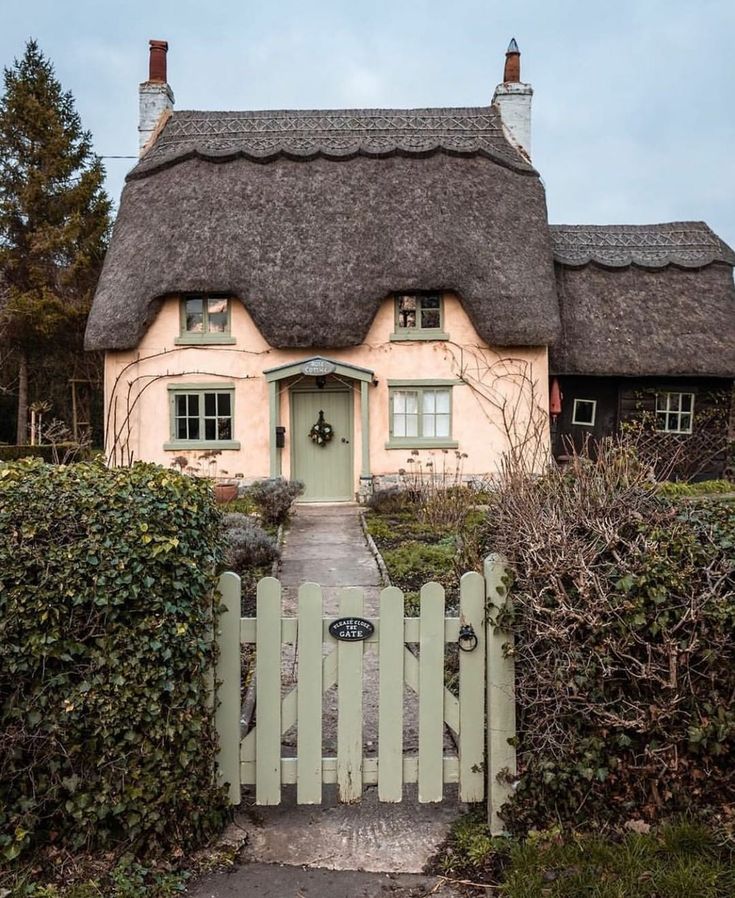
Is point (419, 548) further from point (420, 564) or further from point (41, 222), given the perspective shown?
point (41, 222)

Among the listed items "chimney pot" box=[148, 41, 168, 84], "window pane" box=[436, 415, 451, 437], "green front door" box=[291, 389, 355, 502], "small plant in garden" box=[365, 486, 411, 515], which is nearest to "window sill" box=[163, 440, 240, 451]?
"green front door" box=[291, 389, 355, 502]

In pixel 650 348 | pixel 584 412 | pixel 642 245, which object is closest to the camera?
pixel 650 348

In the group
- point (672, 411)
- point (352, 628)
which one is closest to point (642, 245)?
point (672, 411)

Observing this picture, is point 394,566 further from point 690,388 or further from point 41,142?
point 41,142

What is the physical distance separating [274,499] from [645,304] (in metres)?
9.75

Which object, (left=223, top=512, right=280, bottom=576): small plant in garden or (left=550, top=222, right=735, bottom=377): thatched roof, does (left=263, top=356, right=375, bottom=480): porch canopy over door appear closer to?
(left=550, top=222, right=735, bottom=377): thatched roof

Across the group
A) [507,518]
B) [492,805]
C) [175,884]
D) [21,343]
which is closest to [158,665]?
[175,884]

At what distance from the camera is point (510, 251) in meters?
14.1

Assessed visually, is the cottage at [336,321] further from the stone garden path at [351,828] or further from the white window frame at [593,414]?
the stone garden path at [351,828]

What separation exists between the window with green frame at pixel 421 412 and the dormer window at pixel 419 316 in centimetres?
106

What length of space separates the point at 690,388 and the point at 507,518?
13567 mm

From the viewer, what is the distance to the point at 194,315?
14016 millimetres

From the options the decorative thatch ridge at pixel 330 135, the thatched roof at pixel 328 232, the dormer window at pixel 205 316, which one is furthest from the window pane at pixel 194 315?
the decorative thatch ridge at pixel 330 135

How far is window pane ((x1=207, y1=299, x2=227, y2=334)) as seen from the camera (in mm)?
A: 13969
